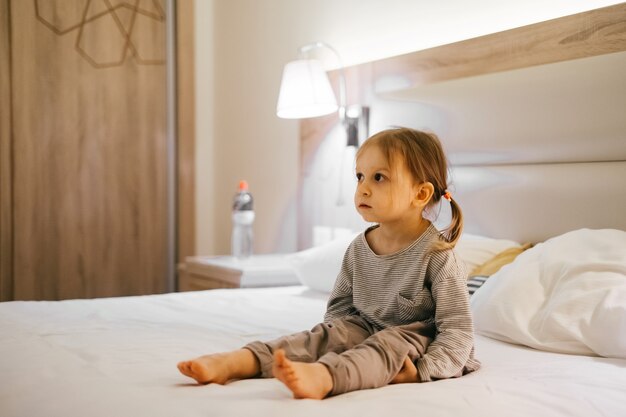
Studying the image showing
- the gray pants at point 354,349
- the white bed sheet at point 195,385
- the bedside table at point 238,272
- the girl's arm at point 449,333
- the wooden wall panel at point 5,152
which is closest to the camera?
the white bed sheet at point 195,385

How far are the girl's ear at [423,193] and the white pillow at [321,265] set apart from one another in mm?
864

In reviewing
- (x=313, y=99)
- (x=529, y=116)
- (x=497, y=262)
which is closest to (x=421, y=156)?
(x=497, y=262)

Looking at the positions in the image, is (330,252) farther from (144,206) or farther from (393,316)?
(144,206)

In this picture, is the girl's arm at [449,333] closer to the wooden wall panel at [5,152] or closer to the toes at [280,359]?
the toes at [280,359]

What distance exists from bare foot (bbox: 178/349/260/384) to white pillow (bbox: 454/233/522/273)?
3.08ft

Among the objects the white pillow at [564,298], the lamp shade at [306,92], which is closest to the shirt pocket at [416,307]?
the white pillow at [564,298]

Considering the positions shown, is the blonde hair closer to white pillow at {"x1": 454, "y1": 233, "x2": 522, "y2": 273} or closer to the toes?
the toes

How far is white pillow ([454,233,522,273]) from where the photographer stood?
6.91ft

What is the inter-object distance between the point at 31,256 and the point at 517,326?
2.53 m

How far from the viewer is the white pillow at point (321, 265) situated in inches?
94.0

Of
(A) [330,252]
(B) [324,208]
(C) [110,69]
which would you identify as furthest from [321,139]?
(C) [110,69]

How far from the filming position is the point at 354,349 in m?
1.28

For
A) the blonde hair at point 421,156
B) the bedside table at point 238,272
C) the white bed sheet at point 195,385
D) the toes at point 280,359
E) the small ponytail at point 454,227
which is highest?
the blonde hair at point 421,156

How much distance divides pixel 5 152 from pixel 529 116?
2346 mm
